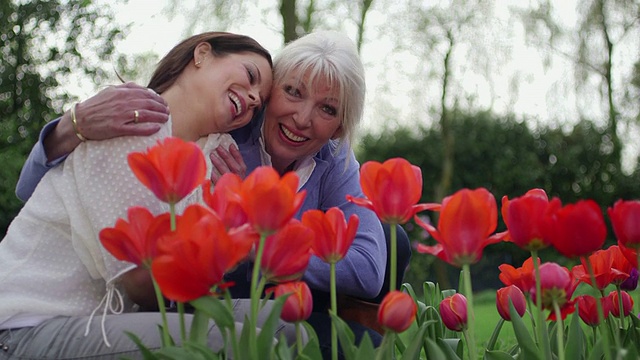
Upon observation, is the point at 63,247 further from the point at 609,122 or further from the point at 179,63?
the point at 609,122

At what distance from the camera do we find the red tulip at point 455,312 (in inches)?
63.9

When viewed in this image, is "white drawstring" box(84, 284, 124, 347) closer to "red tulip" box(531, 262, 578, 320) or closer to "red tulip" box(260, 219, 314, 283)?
"red tulip" box(260, 219, 314, 283)

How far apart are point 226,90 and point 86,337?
34.7 inches

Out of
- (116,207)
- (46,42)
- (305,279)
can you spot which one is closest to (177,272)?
(116,207)

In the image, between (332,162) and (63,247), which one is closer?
(63,247)

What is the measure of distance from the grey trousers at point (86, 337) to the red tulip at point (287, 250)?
40 centimetres

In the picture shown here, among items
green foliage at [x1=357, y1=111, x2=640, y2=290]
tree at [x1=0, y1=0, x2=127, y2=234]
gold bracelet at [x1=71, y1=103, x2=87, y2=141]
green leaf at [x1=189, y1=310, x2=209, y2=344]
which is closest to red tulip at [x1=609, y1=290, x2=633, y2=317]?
green leaf at [x1=189, y1=310, x2=209, y2=344]

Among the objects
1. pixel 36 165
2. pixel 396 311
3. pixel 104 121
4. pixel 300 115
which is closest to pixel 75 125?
pixel 104 121

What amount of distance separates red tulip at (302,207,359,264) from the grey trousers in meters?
0.37

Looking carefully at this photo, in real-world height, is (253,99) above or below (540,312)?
above

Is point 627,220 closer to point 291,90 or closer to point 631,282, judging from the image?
point 631,282

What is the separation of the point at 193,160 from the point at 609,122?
14.1m

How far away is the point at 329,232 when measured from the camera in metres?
1.32

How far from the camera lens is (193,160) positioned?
1.21 meters
